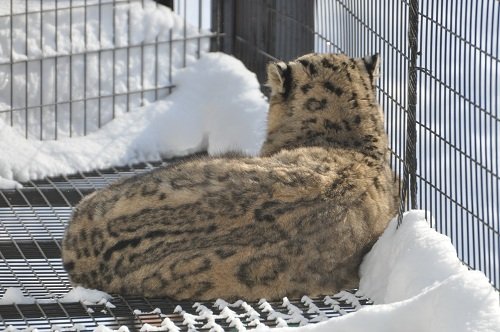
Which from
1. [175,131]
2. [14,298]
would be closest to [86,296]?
[14,298]

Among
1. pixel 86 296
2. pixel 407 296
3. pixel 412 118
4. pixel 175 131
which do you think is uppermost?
pixel 412 118

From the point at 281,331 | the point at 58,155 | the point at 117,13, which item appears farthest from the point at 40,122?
the point at 281,331

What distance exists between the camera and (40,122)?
8961 millimetres

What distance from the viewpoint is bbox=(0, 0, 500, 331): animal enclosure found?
21.5ft

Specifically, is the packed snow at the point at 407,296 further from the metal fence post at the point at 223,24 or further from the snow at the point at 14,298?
the metal fence post at the point at 223,24

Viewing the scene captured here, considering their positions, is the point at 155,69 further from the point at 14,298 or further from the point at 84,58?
the point at 14,298

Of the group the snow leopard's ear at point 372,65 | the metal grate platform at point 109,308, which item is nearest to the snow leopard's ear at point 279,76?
the snow leopard's ear at point 372,65

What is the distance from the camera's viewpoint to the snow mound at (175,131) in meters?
8.62

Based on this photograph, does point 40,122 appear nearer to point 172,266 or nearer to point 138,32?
point 138,32

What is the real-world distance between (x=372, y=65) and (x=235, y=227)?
1.52 meters

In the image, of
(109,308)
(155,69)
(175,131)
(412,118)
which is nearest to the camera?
(109,308)

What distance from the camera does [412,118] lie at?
6219 mm

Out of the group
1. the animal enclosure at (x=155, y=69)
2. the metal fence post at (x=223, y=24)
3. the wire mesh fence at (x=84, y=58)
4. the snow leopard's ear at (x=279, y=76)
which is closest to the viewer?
the animal enclosure at (x=155, y=69)

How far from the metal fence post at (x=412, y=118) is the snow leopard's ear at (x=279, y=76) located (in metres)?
0.85
